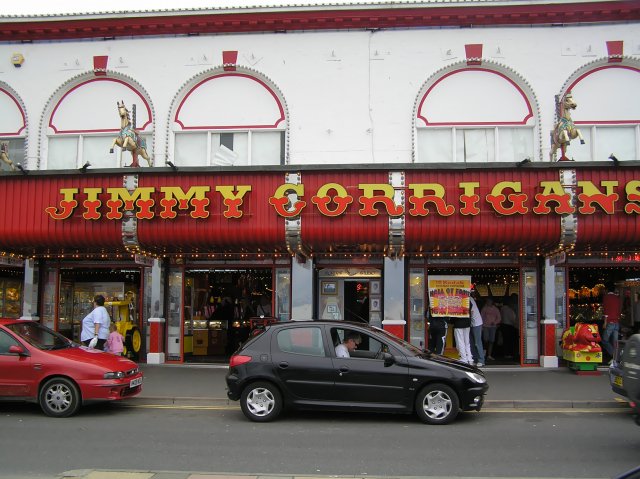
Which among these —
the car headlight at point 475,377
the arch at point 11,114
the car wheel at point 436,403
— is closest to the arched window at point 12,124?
the arch at point 11,114

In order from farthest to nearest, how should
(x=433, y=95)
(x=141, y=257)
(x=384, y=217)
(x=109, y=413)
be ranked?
(x=433, y=95) → (x=141, y=257) → (x=384, y=217) → (x=109, y=413)

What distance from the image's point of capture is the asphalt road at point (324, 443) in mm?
6684

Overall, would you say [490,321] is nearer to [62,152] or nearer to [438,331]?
[438,331]

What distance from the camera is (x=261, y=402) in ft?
29.7

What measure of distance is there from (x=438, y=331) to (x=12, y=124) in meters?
12.3

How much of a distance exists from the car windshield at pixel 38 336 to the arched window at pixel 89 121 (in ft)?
20.3

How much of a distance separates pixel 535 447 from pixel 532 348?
7.38 metres

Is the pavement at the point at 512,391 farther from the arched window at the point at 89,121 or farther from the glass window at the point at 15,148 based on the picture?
the glass window at the point at 15,148

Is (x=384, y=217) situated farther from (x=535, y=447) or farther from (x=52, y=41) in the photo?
(x=52, y=41)

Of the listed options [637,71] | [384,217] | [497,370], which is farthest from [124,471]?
[637,71]

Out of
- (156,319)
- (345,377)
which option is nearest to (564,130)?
(345,377)

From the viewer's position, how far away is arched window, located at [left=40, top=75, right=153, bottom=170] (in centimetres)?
1559

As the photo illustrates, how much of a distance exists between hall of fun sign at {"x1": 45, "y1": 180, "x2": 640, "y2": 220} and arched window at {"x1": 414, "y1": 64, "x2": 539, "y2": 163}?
265 centimetres

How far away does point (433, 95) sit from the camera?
15.0m
